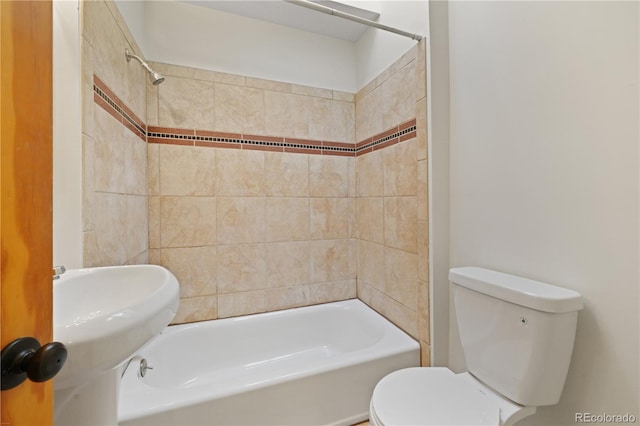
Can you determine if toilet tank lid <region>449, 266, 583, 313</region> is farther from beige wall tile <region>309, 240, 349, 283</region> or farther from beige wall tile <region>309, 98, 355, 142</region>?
beige wall tile <region>309, 98, 355, 142</region>

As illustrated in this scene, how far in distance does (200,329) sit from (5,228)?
163 centimetres

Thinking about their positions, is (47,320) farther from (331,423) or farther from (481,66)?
(481,66)

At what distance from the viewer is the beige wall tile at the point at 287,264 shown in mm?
1985

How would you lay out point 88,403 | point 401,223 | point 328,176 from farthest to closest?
point 328,176, point 401,223, point 88,403

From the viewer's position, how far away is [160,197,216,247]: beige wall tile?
1745mm

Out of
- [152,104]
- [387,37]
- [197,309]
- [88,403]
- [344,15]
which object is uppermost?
[387,37]

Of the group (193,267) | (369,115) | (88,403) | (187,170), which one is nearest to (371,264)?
(369,115)

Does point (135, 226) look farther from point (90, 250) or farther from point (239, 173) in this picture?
point (239, 173)

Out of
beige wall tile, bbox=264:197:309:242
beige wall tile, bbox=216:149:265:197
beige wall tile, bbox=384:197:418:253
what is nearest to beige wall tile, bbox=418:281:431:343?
beige wall tile, bbox=384:197:418:253

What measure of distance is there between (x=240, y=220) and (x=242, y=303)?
57 centimetres

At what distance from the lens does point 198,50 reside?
5.92 ft

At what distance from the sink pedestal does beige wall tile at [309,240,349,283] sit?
1.40 m

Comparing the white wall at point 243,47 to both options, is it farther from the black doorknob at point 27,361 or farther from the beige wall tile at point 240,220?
the black doorknob at point 27,361

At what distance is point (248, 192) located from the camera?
1.92 metres
